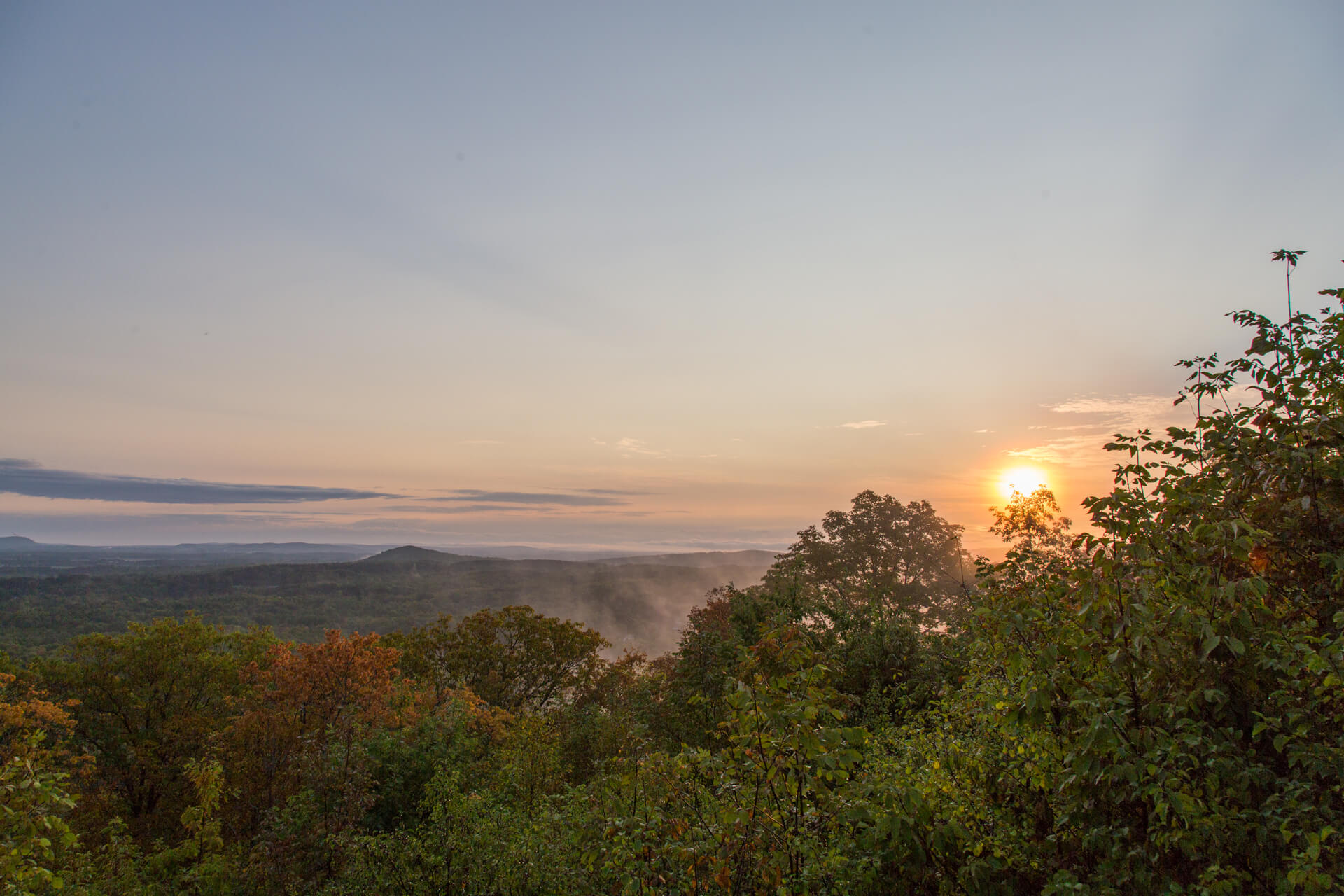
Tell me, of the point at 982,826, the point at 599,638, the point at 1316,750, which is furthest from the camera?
the point at 599,638

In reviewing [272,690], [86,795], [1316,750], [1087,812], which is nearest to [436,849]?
[1087,812]

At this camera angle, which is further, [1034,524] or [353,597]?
[353,597]

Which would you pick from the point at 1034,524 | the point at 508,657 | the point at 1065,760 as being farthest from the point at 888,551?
the point at 1065,760

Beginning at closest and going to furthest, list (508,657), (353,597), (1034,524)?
(1034,524)
(508,657)
(353,597)

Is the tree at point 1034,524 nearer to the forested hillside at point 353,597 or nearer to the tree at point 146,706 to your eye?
the tree at point 146,706

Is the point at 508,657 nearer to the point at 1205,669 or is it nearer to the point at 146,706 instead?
the point at 146,706

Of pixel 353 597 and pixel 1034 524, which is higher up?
pixel 1034 524

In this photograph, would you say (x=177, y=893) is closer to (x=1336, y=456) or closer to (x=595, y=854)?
(x=595, y=854)

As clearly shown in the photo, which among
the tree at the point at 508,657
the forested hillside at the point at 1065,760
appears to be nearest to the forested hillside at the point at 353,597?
the tree at the point at 508,657

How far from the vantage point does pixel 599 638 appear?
141ft

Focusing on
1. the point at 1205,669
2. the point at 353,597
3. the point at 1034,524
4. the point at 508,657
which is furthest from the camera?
the point at 353,597

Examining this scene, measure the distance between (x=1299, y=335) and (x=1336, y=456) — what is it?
3.67ft

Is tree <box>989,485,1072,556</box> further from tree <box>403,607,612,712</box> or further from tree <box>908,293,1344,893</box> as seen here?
tree <box>403,607,612,712</box>

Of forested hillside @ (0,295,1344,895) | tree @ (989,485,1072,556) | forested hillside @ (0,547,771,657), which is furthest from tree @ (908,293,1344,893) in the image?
forested hillside @ (0,547,771,657)
